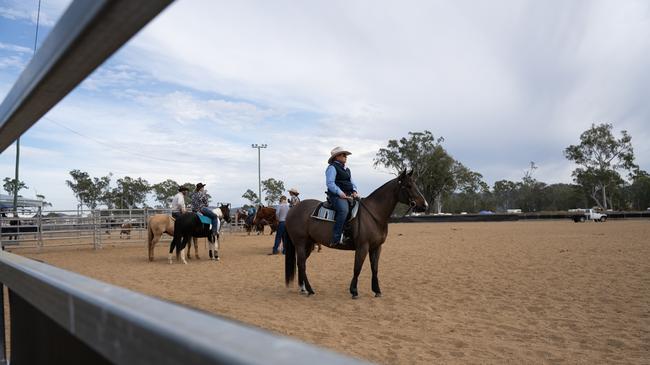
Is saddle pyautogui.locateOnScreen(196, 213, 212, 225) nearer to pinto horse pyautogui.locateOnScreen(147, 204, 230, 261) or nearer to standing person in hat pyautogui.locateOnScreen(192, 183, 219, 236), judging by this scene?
standing person in hat pyautogui.locateOnScreen(192, 183, 219, 236)

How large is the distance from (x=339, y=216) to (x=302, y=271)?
3.93 feet

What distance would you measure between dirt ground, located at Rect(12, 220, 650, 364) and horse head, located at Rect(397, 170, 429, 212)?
4.79ft

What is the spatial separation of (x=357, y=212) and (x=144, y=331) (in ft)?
23.9

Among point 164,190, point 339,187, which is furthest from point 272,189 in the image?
point 339,187

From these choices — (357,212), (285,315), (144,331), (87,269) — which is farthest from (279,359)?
(87,269)

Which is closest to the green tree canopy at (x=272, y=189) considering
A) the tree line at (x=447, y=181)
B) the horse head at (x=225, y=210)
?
the tree line at (x=447, y=181)

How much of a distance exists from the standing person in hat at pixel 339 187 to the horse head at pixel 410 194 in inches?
31.5

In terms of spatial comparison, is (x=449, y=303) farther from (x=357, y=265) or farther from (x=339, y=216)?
(x=339, y=216)

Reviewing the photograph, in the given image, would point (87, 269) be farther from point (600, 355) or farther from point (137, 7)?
point (137, 7)

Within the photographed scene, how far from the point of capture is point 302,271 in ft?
25.9

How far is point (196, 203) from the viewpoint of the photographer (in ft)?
43.2

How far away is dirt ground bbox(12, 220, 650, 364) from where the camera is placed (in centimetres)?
454


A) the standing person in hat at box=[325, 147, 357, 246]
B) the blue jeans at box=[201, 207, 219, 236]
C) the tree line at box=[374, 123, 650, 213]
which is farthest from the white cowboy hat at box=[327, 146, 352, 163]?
the tree line at box=[374, 123, 650, 213]

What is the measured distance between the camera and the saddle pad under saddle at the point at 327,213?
7.68 m
